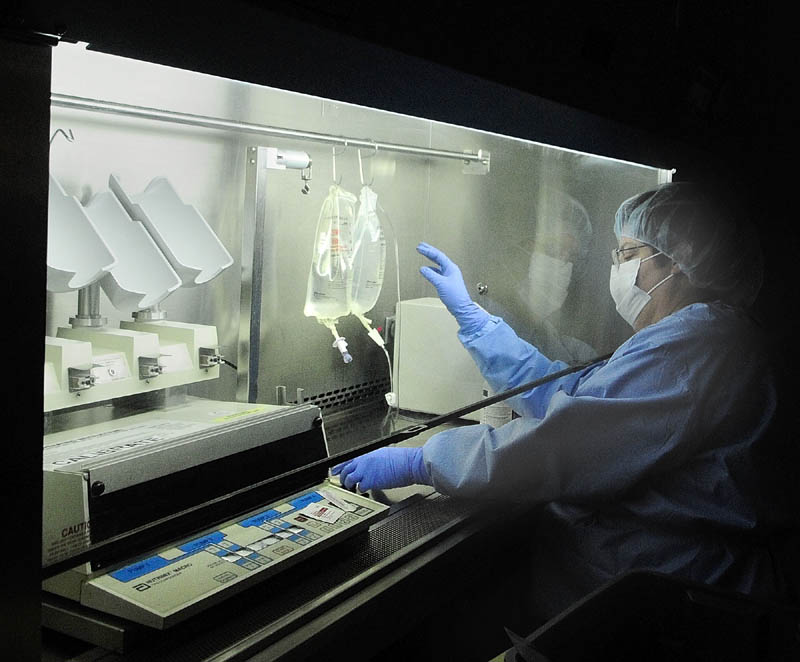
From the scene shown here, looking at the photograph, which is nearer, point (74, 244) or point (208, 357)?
point (74, 244)

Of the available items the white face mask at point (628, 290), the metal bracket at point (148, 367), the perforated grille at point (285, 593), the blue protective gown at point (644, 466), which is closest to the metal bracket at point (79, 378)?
the metal bracket at point (148, 367)

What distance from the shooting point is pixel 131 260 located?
132 centimetres

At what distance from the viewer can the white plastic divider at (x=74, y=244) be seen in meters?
1.18

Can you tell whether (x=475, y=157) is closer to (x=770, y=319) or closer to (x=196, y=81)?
(x=196, y=81)

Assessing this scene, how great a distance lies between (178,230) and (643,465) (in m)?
1.05

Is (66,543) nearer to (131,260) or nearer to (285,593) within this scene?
(285,593)

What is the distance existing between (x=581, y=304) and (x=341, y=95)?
4.03 feet

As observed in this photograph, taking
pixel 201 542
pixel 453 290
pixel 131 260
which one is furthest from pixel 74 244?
pixel 453 290

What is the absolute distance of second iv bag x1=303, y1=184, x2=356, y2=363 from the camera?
1713 millimetres

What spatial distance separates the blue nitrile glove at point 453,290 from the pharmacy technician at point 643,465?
1.22ft

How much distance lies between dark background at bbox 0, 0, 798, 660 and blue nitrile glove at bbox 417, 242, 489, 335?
15.7 inches

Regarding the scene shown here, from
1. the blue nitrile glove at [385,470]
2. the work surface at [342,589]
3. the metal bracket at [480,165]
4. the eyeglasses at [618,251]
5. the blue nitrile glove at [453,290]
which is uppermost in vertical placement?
the metal bracket at [480,165]

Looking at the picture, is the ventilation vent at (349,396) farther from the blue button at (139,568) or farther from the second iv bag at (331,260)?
the blue button at (139,568)

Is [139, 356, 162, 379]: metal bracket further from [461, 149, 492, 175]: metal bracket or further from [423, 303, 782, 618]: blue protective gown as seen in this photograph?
[461, 149, 492, 175]: metal bracket
